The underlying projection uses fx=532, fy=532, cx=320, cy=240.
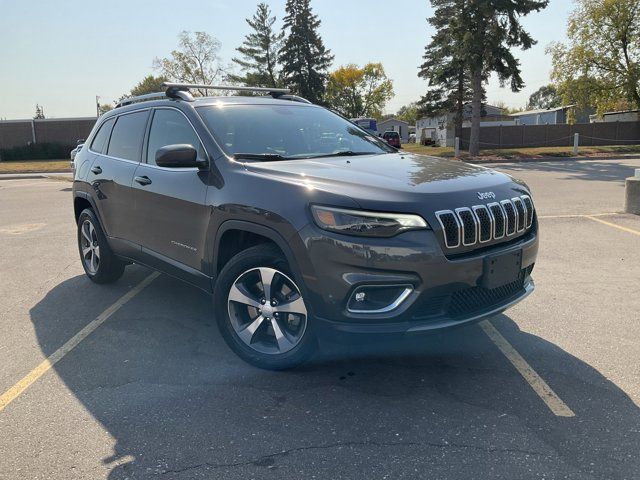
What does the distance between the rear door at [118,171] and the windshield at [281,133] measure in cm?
104

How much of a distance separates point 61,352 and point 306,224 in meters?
2.31

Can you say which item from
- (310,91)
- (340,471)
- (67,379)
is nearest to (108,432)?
(67,379)

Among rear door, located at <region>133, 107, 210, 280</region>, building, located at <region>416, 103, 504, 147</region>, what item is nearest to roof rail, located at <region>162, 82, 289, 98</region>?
rear door, located at <region>133, 107, 210, 280</region>

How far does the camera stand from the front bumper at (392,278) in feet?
9.65

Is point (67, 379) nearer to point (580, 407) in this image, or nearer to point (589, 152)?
point (580, 407)

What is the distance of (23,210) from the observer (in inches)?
466

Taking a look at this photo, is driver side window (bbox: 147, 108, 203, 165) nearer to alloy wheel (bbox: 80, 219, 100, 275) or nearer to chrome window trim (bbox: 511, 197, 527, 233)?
alloy wheel (bbox: 80, 219, 100, 275)

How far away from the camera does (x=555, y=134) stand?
136 ft

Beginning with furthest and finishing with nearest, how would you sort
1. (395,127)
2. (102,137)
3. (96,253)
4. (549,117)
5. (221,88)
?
(395,127) < (549,117) < (96,253) < (102,137) < (221,88)

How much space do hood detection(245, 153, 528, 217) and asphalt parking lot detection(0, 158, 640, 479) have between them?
0.81 m

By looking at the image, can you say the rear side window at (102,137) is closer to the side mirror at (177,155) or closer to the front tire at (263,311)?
the side mirror at (177,155)

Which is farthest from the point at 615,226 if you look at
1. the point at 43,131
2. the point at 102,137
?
the point at 43,131

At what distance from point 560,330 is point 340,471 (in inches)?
97.5

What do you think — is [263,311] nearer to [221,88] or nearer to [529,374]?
[529,374]
